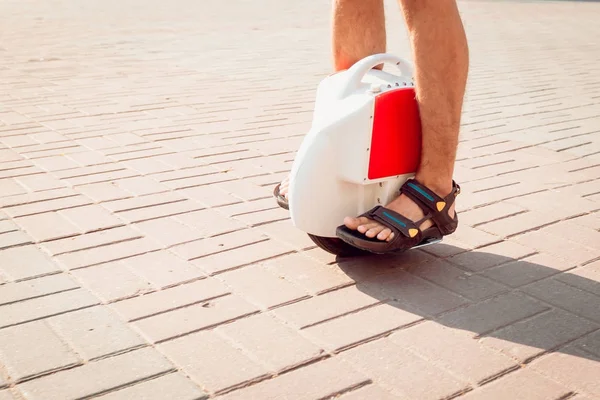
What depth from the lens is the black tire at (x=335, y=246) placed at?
2.80 metres

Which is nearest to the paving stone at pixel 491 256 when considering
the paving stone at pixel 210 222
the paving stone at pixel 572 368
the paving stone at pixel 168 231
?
the paving stone at pixel 572 368

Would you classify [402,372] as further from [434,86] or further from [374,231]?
[434,86]

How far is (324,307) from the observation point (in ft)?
8.04

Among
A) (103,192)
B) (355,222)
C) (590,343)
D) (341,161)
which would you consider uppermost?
(341,161)

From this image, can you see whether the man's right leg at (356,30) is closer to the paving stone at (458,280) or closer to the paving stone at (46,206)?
the paving stone at (458,280)

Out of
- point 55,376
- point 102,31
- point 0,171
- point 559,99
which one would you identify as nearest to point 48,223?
point 0,171

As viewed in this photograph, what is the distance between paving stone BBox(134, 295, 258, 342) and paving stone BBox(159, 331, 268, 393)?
48mm

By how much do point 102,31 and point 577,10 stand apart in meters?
8.42

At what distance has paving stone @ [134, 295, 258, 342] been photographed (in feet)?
7.48

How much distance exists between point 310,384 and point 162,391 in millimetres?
360

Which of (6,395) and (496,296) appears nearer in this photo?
(6,395)

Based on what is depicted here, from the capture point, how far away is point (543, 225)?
318cm

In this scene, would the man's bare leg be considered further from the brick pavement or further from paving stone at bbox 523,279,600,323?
paving stone at bbox 523,279,600,323

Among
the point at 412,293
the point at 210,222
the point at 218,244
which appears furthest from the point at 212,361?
the point at 210,222
